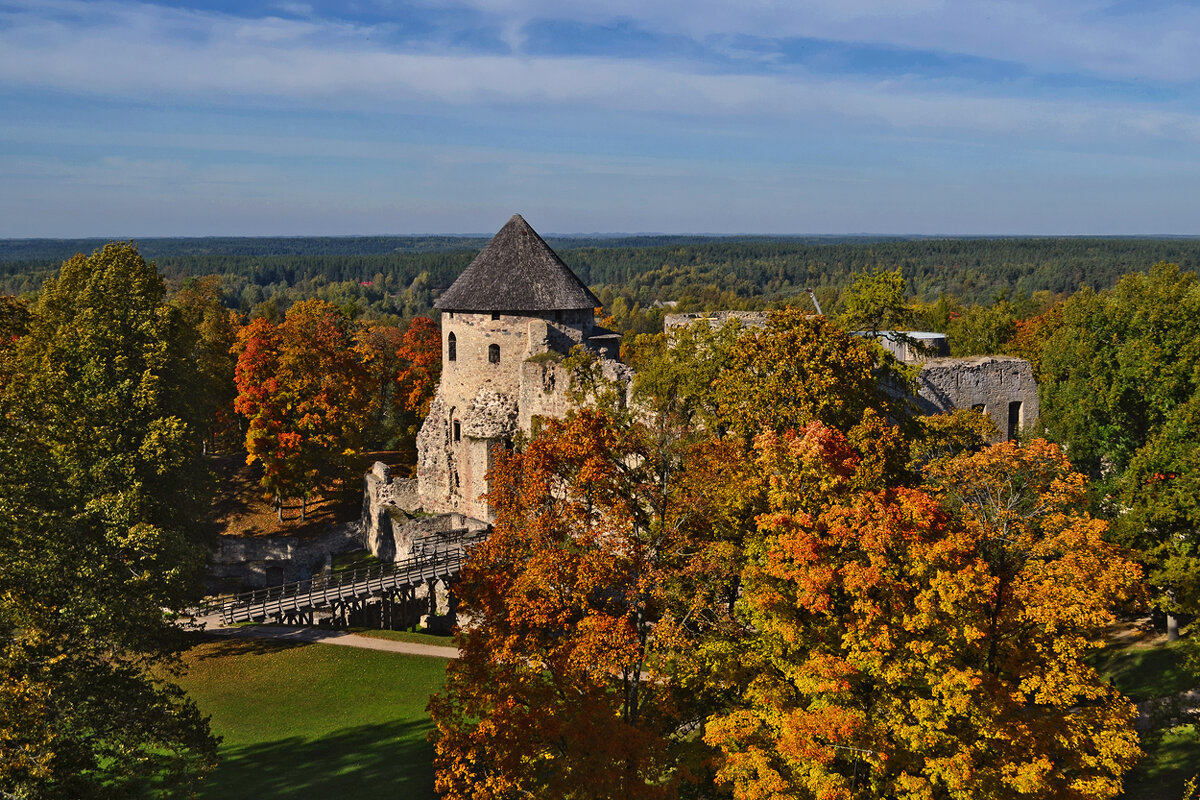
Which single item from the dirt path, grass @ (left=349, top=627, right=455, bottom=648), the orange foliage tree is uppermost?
the orange foliage tree

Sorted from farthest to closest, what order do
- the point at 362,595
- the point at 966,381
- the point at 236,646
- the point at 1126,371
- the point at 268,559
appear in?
1. the point at 268,559
2. the point at 362,595
3. the point at 966,381
4. the point at 236,646
5. the point at 1126,371

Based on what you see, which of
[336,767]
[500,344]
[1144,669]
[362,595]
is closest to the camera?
[336,767]

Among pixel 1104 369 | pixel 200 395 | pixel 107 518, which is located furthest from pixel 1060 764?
pixel 200 395

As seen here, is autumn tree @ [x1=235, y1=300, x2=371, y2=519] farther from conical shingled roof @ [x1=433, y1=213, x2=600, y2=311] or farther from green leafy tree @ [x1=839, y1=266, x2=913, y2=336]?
green leafy tree @ [x1=839, y1=266, x2=913, y2=336]

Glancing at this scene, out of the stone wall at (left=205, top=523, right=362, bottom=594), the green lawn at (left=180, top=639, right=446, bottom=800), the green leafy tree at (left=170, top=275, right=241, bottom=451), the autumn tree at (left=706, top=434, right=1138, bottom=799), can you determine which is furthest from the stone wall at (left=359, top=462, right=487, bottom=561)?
the autumn tree at (left=706, top=434, right=1138, bottom=799)

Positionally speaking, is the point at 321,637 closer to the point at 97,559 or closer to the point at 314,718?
the point at 314,718

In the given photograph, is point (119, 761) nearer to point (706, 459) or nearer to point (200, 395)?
point (706, 459)

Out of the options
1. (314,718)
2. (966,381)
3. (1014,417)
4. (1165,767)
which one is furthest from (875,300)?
(314,718)
